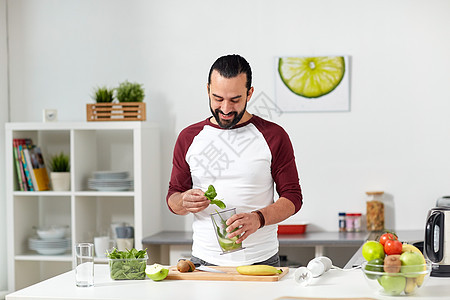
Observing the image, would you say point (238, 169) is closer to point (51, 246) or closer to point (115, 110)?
point (115, 110)

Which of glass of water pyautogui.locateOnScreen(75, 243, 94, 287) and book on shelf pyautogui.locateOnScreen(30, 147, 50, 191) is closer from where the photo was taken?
glass of water pyautogui.locateOnScreen(75, 243, 94, 287)

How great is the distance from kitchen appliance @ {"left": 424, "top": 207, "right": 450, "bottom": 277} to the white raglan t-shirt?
19.0 inches

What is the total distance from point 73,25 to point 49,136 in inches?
30.0

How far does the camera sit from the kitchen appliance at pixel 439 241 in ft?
7.59

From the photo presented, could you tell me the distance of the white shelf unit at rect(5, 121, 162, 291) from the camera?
13.6 ft

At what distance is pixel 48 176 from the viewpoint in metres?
4.50

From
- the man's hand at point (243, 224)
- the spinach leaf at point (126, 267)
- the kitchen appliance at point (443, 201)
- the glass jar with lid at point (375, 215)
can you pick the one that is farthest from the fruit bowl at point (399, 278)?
the glass jar with lid at point (375, 215)

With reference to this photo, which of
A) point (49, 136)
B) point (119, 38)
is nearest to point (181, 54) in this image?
point (119, 38)

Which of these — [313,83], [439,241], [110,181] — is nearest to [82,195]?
[110,181]

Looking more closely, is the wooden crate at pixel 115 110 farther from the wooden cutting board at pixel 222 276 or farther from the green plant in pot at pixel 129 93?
the wooden cutting board at pixel 222 276

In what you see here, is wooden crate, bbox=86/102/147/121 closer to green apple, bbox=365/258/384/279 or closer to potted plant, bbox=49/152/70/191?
potted plant, bbox=49/152/70/191

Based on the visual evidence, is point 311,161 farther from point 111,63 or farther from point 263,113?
point 111,63

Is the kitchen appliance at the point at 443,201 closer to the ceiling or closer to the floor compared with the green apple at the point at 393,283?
closer to the ceiling

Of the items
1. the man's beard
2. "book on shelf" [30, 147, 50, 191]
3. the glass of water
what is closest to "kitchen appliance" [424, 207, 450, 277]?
the man's beard
